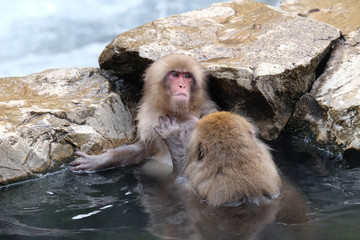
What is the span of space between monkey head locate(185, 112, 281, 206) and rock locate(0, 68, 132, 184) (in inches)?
68.9

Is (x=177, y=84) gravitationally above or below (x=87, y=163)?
above

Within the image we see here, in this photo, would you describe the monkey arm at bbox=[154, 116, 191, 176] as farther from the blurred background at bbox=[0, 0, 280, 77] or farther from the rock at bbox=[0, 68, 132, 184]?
the blurred background at bbox=[0, 0, 280, 77]

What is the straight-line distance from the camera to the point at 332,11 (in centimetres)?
655

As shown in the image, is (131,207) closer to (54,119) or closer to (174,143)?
(174,143)

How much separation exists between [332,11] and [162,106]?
11.6 feet

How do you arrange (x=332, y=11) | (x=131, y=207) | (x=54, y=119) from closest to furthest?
(x=131, y=207) → (x=54, y=119) → (x=332, y=11)

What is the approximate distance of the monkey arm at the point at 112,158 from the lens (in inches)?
180

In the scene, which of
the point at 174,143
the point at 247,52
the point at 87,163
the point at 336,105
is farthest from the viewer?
the point at 247,52

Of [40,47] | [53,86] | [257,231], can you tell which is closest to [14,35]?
[40,47]

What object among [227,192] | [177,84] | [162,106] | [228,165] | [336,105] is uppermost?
[177,84]

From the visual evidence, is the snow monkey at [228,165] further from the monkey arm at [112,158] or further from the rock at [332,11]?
the rock at [332,11]

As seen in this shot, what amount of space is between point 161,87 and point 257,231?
220 cm

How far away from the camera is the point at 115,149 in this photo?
4816mm

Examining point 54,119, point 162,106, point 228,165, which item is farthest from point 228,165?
point 54,119
